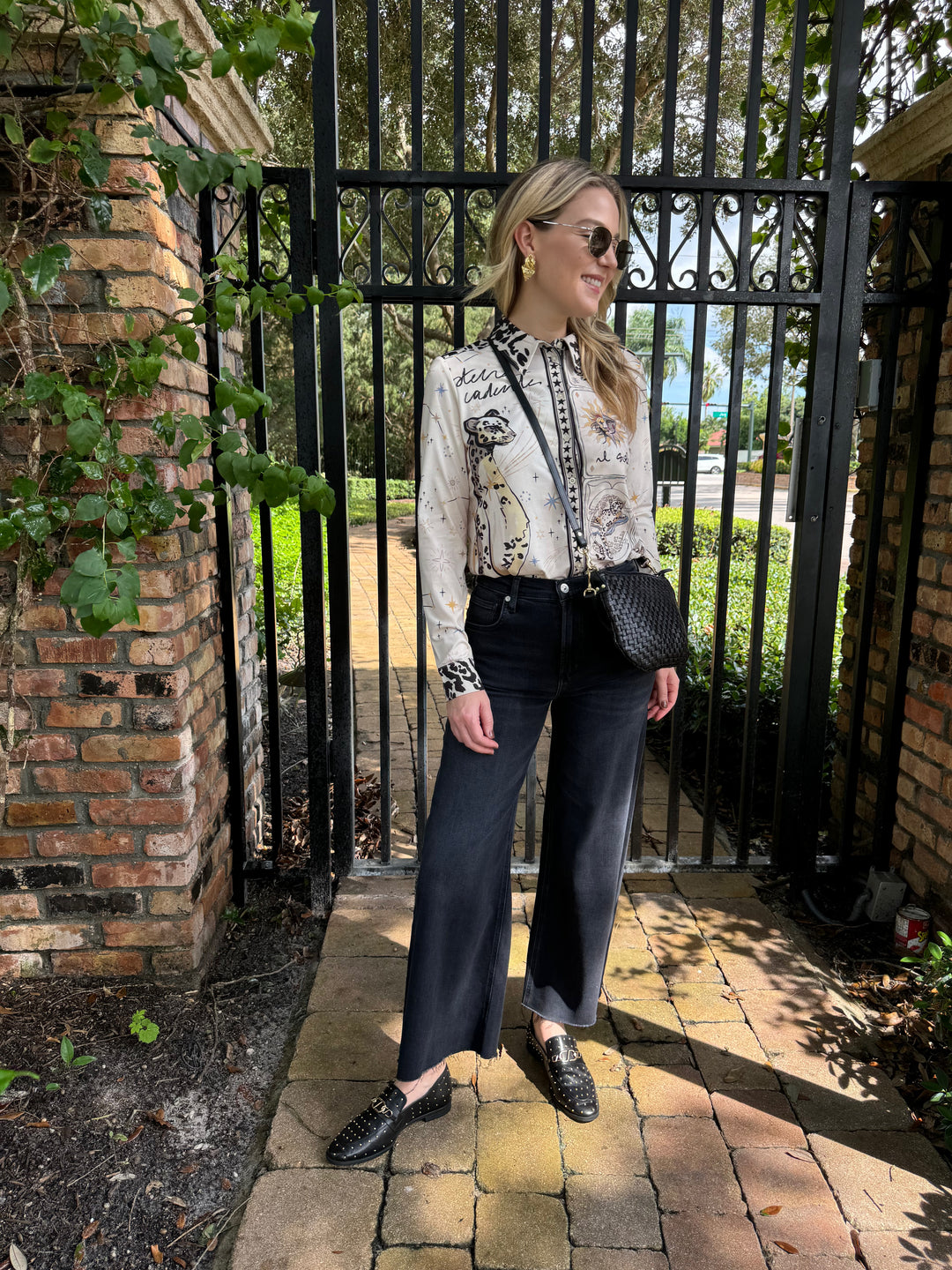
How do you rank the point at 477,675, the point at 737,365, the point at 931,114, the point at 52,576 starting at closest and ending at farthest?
the point at 477,675 < the point at 52,576 < the point at 931,114 < the point at 737,365

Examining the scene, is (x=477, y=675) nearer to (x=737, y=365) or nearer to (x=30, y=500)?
(x=30, y=500)

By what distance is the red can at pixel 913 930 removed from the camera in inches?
99.7

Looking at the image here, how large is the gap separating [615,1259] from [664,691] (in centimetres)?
111

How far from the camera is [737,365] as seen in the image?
8.82 feet

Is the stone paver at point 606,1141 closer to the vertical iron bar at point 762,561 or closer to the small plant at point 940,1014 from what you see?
the small plant at point 940,1014

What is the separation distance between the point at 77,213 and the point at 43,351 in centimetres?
32

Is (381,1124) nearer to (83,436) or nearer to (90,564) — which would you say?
(90,564)

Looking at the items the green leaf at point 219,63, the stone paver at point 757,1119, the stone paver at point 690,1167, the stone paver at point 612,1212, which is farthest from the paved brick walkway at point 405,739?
the green leaf at point 219,63

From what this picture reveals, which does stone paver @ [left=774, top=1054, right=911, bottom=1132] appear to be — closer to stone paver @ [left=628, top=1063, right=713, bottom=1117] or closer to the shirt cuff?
stone paver @ [left=628, top=1063, right=713, bottom=1117]

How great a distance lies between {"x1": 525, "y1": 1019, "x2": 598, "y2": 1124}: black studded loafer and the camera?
195cm

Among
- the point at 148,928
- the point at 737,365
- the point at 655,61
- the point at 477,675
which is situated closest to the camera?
the point at 477,675

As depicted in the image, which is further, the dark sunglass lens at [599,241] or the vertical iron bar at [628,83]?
the vertical iron bar at [628,83]

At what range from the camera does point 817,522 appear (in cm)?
274

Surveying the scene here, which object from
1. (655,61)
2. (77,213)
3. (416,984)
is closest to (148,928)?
(416,984)
